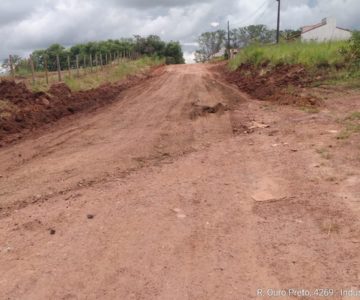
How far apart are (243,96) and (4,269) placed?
34.0 ft

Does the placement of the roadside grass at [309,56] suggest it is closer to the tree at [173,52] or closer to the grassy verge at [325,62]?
the grassy verge at [325,62]

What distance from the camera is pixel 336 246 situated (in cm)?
402

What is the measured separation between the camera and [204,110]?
11.1 metres

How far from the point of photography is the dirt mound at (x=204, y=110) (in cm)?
1075

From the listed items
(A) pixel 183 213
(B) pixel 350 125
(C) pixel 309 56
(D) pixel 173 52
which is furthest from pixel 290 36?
(A) pixel 183 213

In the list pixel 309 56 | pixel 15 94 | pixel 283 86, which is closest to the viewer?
pixel 15 94

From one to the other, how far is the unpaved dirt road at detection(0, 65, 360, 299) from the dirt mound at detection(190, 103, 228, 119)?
1876 mm

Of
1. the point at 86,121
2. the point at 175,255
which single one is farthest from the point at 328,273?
the point at 86,121

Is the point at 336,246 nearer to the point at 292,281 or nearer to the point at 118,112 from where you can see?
the point at 292,281

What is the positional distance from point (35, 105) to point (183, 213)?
861cm

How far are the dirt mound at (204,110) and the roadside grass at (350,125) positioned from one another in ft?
10.7

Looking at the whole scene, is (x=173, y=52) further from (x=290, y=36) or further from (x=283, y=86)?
(x=283, y=86)

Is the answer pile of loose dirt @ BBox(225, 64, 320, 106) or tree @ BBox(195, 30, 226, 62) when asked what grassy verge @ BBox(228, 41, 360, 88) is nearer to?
pile of loose dirt @ BBox(225, 64, 320, 106)

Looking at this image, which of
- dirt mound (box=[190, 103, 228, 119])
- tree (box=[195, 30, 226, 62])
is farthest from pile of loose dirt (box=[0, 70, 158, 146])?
tree (box=[195, 30, 226, 62])
